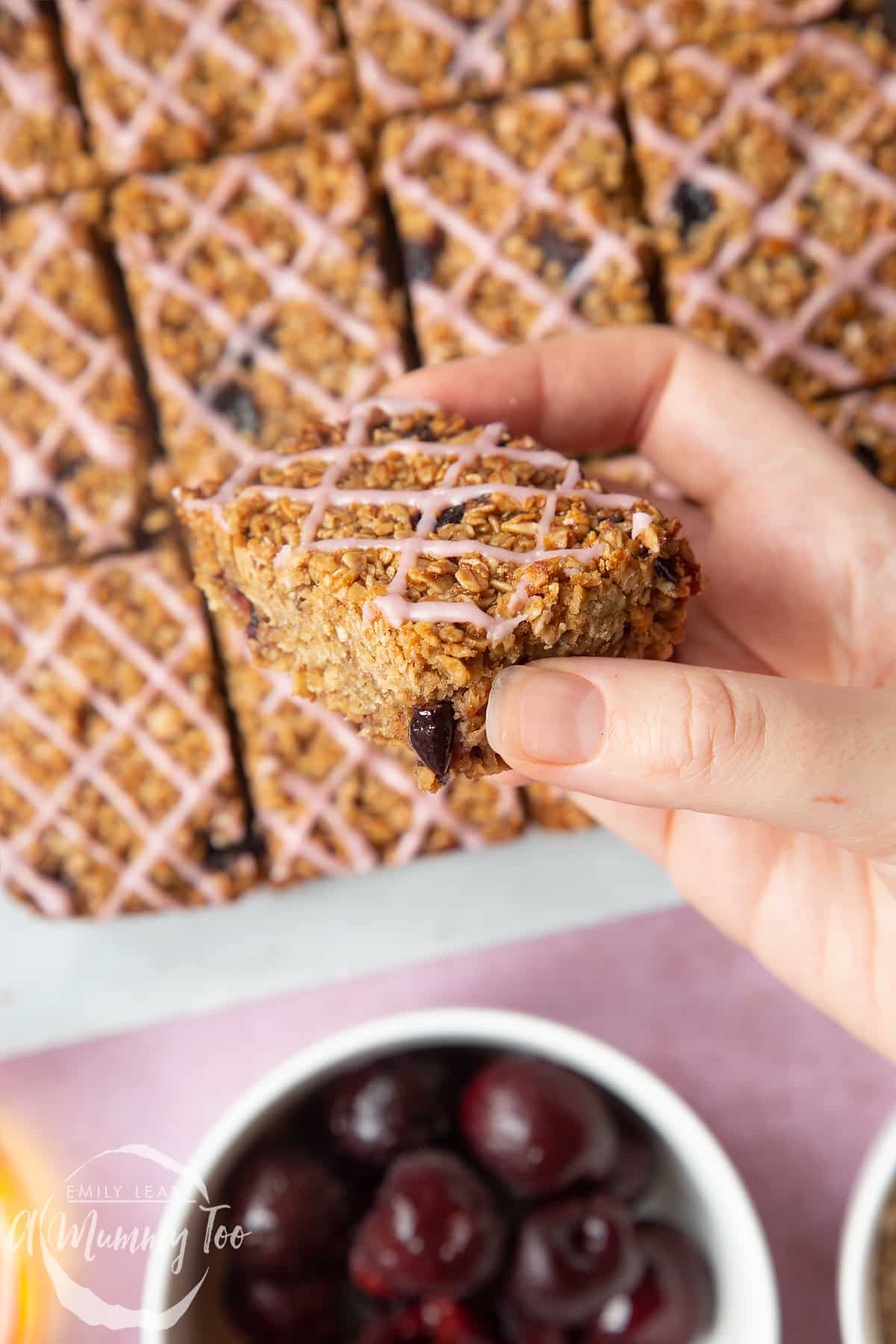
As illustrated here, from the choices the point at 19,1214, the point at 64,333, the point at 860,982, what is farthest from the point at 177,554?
the point at 860,982

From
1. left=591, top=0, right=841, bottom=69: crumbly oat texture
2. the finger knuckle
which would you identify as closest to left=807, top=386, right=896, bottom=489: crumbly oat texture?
left=591, top=0, right=841, bottom=69: crumbly oat texture

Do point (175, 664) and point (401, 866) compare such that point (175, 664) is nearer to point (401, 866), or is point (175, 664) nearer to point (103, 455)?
point (103, 455)

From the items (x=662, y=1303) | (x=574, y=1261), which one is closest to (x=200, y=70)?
(x=574, y=1261)

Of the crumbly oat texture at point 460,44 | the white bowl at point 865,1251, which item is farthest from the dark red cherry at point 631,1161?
the crumbly oat texture at point 460,44

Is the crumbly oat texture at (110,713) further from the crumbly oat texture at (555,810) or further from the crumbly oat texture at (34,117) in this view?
the crumbly oat texture at (34,117)

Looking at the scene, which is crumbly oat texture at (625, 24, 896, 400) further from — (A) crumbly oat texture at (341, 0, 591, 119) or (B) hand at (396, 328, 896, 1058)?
(B) hand at (396, 328, 896, 1058)

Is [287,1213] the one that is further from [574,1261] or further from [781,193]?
[781,193]
